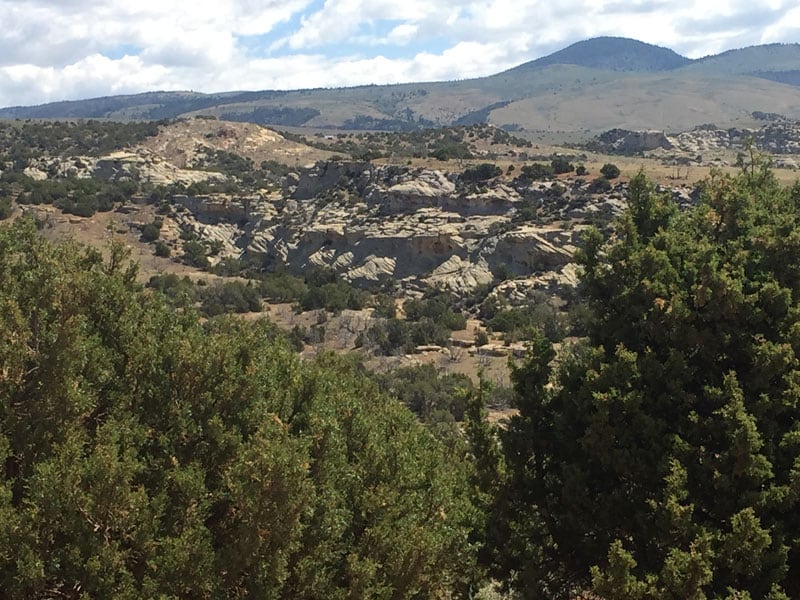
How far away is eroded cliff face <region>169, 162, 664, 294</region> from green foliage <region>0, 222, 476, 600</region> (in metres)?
39.4

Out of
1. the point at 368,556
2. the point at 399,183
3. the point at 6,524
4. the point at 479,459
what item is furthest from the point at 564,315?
the point at 6,524

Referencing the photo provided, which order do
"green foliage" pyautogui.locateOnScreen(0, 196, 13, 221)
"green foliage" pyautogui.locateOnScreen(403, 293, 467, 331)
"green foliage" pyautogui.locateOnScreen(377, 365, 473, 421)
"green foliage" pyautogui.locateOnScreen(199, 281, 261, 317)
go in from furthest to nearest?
"green foliage" pyautogui.locateOnScreen(0, 196, 13, 221)
"green foliage" pyautogui.locateOnScreen(199, 281, 261, 317)
"green foliage" pyautogui.locateOnScreen(403, 293, 467, 331)
"green foliage" pyautogui.locateOnScreen(377, 365, 473, 421)

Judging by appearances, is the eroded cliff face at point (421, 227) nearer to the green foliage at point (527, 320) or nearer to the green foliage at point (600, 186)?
the green foliage at point (600, 186)

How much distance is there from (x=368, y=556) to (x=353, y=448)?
1763mm

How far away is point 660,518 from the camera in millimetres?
7820

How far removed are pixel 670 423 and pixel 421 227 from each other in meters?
49.4

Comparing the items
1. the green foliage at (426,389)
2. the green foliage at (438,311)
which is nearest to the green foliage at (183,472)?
the green foliage at (426,389)

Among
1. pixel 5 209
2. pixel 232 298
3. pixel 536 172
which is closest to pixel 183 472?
pixel 232 298

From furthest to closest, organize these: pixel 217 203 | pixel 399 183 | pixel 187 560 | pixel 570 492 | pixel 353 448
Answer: pixel 217 203 < pixel 399 183 < pixel 353 448 < pixel 570 492 < pixel 187 560

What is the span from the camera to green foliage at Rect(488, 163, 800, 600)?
7504mm

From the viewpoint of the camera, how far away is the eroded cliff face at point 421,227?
50781 mm

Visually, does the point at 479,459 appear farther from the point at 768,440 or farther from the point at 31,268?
the point at 31,268

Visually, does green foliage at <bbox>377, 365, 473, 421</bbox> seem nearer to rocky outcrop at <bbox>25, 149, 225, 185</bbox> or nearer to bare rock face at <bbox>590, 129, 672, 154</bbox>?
rocky outcrop at <bbox>25, 149, 225, 185</bbox>

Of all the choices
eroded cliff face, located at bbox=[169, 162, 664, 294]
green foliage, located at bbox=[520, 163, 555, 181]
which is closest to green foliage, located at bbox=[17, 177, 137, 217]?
eroded cliff face, located at bbox=[169, 162, 664, 294]
